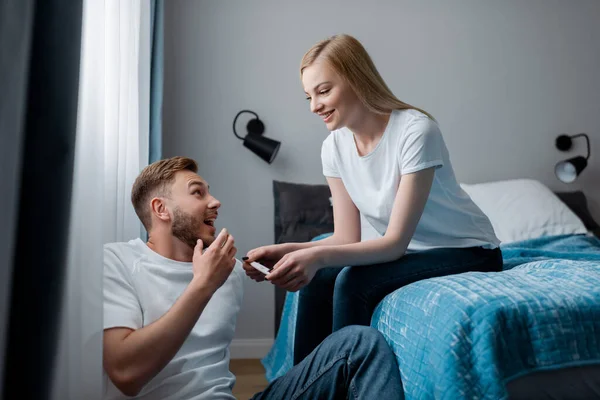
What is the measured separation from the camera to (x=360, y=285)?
1479 mm

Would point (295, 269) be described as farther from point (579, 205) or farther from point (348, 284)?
point (579, 205)

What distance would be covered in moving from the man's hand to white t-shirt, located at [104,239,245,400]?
0.47 feet

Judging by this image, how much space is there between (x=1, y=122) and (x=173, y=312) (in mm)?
476

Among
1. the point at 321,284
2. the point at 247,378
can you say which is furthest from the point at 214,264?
the point at 247,378

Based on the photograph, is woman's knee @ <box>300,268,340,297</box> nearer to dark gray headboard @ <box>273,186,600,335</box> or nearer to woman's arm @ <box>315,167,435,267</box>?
woman's arm @ <box>315,167,435,267</box>

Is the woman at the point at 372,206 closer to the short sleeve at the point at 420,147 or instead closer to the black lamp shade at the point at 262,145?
the short sleeve at the point at 420,147

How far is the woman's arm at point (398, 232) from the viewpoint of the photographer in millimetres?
1465

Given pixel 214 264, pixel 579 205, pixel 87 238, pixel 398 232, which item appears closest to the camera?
pixel 87 238

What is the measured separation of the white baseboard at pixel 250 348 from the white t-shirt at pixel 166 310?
1.73 metres

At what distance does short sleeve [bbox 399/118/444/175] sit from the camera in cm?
156

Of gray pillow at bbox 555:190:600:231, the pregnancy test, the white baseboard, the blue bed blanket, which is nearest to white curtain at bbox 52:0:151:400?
the pregnancy test

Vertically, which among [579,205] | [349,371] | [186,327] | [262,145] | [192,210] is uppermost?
[262,145]

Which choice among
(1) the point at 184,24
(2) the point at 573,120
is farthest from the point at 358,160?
(2) the point at 573,120

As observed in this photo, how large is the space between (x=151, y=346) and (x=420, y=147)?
871 millimetres
